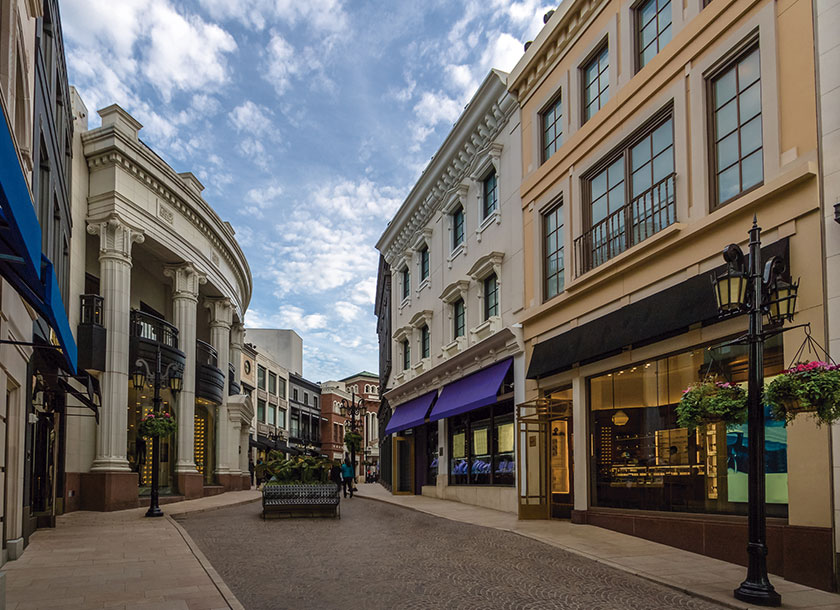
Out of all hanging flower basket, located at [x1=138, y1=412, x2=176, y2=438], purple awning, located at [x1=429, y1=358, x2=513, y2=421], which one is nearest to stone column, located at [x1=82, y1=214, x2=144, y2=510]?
hanging flower basket, located at [x1=138, y1=412, x2=176, y2=438]

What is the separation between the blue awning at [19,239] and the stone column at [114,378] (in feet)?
57.7

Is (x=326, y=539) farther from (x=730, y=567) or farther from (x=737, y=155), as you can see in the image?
(x=737, y=155)

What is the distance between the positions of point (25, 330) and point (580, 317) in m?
10.6

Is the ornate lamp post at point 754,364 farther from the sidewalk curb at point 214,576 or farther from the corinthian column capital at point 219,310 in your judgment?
the corinthian column capital at point 219,310

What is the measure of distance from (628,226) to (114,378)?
17657 millimetres

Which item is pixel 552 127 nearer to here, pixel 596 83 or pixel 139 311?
pixel 596 83

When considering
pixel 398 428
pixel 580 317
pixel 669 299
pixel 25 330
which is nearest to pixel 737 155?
pixel 669 299

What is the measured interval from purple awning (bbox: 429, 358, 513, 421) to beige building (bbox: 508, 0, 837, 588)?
1.56 m

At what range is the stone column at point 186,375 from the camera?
101 ft

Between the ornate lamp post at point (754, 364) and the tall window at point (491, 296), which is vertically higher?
the tall window at point (491, 296)

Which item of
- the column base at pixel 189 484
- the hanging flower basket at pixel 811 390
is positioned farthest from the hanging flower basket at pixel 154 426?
the hanging flower basket at pixel 811 390

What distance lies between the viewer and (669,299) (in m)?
13.2

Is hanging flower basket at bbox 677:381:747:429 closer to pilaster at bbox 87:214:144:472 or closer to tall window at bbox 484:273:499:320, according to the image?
tall window at bbox 484:273:499:320

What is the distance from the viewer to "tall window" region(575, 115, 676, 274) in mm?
14258
